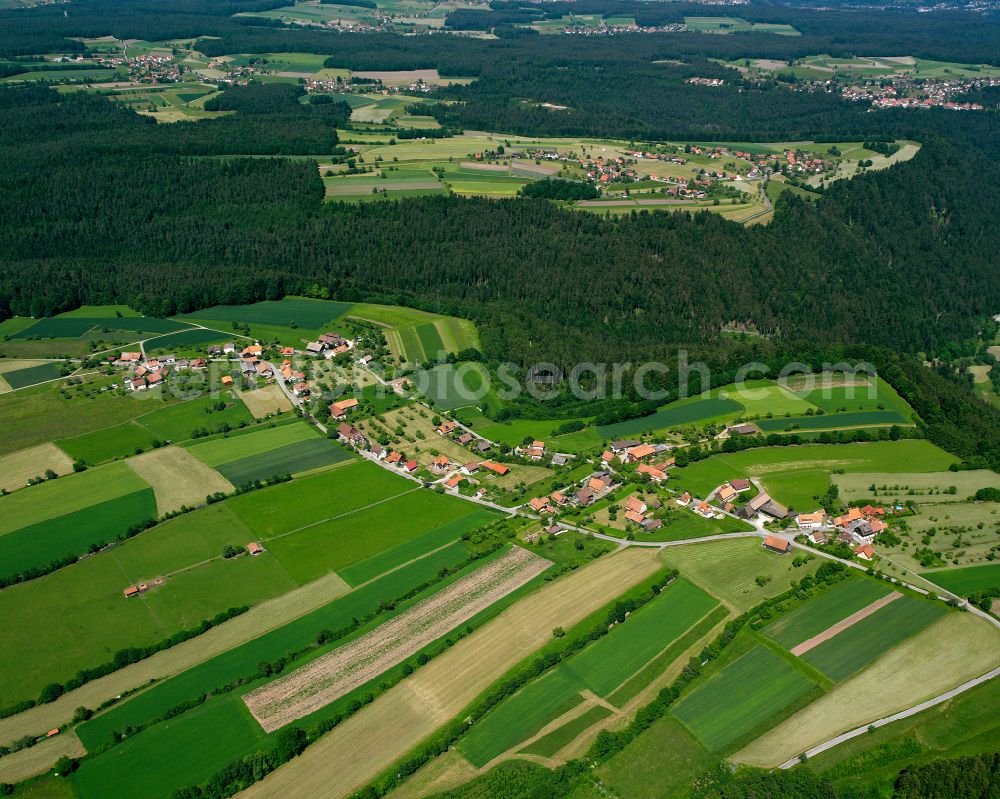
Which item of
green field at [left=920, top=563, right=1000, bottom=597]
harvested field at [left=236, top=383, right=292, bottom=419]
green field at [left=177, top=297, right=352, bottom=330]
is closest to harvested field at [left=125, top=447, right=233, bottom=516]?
harvested field at [left=236, top=383, right=292, bottom=419]

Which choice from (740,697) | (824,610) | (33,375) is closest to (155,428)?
(33,375)

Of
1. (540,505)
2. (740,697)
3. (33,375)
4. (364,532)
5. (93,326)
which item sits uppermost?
(93,326)

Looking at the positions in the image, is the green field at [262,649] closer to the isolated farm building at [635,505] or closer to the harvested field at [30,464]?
the isolated farm building at [635,505]

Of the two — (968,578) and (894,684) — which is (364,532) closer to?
(894,684)

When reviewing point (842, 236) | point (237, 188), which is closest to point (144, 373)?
point (237, 188)

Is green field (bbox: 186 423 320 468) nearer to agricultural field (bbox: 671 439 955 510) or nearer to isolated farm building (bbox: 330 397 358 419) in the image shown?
isolated farm building (bbox: 330 397 358 419)

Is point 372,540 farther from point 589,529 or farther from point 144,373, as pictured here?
point 144,373

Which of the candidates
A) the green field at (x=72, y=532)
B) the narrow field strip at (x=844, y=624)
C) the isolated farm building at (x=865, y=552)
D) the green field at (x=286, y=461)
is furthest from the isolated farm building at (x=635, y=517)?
the green field at (x=72, y=532)
